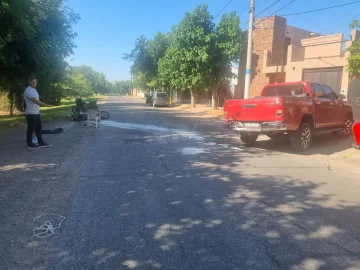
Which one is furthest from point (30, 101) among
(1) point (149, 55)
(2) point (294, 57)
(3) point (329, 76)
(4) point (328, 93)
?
(1) point (149, 55)

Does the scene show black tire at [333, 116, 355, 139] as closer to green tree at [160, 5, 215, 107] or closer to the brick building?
the brick building

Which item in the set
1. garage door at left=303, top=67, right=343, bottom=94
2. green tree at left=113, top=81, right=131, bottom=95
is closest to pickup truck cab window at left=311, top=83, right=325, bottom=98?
garage door at left=303, top=67, right=343, bottom=94

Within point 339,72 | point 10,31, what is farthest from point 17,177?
point 339,72

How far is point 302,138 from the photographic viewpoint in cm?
868

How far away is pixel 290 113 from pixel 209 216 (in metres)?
5.00

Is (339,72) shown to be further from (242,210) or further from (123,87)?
(123,87)

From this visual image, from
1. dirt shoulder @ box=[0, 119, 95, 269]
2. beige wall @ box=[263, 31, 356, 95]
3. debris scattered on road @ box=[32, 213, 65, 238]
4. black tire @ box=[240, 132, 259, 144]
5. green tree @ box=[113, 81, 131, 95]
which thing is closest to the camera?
dirt shoulder @ box=[0, 119, 95, 269]

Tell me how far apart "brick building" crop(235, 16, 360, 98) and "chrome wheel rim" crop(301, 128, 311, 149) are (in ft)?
26.5

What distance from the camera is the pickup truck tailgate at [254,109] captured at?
7973mm

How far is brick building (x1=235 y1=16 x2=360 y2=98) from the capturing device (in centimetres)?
1673

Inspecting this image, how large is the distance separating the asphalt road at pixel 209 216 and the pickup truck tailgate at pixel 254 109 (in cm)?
144

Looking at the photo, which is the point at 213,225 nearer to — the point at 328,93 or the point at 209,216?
the point at 209,216

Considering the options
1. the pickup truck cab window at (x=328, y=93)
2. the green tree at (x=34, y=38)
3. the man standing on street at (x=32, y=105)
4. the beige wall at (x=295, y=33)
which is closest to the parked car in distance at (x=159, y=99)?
the beige wall at (x=295, y=33)

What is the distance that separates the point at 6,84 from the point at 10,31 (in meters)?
9.73
